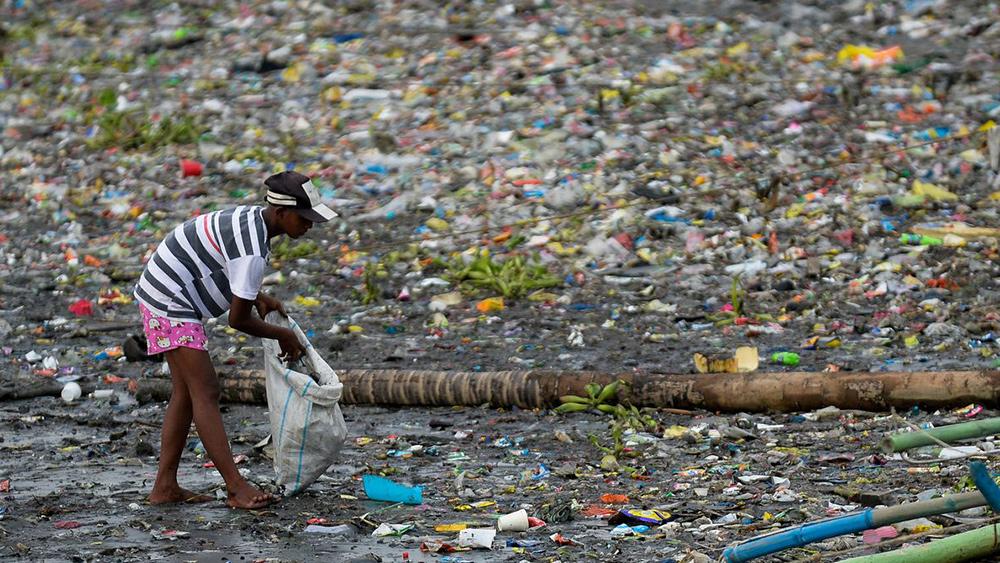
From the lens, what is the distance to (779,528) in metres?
4.12

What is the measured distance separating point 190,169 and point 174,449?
5.51 metres

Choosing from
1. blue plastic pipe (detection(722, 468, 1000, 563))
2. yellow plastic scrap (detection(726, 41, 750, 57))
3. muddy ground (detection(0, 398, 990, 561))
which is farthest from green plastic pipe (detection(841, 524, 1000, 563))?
yellow plastic scrap (detection(726, 41, 750, 57))

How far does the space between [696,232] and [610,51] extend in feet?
10.6

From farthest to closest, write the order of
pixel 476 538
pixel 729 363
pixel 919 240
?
pixel 919 240 → pixel 729 363 → pixel 476 538

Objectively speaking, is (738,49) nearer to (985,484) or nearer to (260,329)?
(260,329)

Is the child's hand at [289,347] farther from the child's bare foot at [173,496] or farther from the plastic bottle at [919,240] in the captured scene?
the plastic bottle at [919,240]

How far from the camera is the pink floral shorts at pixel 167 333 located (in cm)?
465

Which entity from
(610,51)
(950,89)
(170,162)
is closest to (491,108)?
(610,51)

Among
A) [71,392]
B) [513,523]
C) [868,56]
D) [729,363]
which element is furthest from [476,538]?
[868,56]

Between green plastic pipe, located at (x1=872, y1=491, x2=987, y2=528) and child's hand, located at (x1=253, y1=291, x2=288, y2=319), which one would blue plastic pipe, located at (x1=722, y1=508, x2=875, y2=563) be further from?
child's hand, located at (x1=253, y1=291, x2=288, y2=319)

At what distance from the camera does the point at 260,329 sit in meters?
4.62

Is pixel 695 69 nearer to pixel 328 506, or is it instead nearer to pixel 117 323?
pixel 117 323

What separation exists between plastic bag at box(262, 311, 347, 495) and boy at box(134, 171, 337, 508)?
0.08m

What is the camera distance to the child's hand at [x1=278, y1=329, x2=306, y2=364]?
15.7ft
